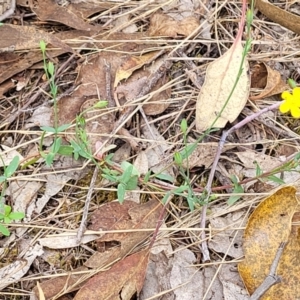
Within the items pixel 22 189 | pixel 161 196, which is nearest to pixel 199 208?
pixel 161 196

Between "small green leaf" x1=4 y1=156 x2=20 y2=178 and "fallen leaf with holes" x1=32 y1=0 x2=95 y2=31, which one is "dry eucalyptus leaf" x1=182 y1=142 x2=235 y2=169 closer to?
"small green leaf" x1=4 y1=156 x2=20 y2=178

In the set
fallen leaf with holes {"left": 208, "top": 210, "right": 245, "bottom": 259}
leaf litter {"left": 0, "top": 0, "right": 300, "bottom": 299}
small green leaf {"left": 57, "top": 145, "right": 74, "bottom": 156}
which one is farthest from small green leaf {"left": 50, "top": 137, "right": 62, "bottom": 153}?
fallen leaf with holes {"left": 208, "top": 210, "right": 245, "bottom": 259}

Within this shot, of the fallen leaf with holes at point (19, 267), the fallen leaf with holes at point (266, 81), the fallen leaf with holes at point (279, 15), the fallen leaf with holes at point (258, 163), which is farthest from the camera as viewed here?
the fallen leaf with holes at point (279, 15)

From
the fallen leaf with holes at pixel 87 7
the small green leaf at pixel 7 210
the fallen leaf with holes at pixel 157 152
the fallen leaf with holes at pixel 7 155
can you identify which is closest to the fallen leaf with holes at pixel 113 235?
the fallen leaf with holes at pixel 157 152

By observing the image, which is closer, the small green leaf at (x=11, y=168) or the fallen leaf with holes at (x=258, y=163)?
the small green leaf at (x=11, y=168)

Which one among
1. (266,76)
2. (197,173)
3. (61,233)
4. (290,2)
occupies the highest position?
(290,2)

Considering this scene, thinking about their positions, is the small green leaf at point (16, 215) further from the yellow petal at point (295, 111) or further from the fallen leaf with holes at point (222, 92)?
the yellow petal at point (295, 111)

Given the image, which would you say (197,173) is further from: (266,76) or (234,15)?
(234,15)
